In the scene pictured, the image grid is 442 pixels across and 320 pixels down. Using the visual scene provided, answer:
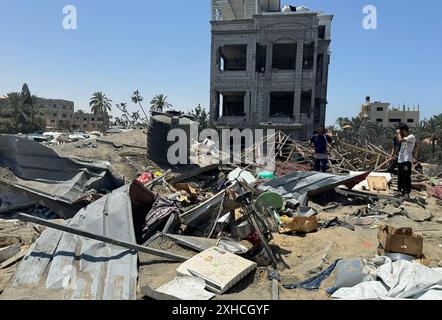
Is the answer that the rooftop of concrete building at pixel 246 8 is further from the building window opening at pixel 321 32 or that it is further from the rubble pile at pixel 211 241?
the rubble pile at pixel 211 241

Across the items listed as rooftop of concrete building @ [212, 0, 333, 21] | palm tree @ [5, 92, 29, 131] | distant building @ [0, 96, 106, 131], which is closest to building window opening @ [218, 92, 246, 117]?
rooftop of concrete building @ [212, 0, 333, 21]

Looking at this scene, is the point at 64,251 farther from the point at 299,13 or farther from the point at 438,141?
the point at 438,141

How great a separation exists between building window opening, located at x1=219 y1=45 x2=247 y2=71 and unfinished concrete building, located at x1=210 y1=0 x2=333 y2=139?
304 millimetres

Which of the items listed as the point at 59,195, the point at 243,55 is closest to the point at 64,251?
the point at 59,195

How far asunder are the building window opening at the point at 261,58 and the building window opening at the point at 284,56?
1.07m

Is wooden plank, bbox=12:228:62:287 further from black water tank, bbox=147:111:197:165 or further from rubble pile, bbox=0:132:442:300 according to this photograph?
black water tank, bbox=147:111:197:165

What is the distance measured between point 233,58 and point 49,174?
23782 millimetres

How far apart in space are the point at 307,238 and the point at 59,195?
493cm

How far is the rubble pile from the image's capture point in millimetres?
3361

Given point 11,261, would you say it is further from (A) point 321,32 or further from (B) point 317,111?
(A) point 321,32

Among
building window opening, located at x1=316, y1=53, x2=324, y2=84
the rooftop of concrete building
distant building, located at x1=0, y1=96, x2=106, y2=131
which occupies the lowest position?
distant building, located at x1=0, y1=96, x2=106, y2=131

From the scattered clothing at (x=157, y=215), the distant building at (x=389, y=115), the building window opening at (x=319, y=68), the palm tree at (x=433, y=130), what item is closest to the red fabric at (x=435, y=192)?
the scattered clothing at (x=157, y=215)

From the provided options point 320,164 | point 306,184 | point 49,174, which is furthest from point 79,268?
point 320,164
